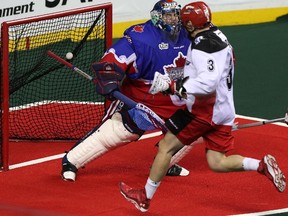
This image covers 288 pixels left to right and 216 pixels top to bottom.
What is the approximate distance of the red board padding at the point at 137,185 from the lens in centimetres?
674

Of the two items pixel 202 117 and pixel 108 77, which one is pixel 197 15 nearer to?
pixel 202 117

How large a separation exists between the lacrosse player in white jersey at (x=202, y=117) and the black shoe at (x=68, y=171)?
2.53 feet

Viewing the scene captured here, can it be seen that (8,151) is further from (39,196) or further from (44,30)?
(44,30)

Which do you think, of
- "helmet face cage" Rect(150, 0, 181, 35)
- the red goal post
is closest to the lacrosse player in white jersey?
"helmet face cage" Rect(150, 0, 181, 35)

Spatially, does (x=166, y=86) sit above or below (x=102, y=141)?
above

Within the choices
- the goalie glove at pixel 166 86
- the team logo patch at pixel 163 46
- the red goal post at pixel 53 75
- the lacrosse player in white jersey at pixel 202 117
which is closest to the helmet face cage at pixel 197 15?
the lacrosse player in white jersey at pixel 202 117

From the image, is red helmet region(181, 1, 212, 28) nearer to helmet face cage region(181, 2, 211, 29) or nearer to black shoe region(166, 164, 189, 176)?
helmet face cage region(181, 2, 211, 29)

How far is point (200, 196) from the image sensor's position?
7027 mm

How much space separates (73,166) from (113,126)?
16.6 inches

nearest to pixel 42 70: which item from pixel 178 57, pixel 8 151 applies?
pixel 8 151

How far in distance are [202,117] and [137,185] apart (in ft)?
3.42

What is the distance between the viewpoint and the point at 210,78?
6.23 m

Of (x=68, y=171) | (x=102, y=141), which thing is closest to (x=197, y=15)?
(x=102, y=141)

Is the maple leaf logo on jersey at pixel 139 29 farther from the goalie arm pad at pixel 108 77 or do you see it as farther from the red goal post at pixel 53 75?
the red goal post at pixel 53 75
